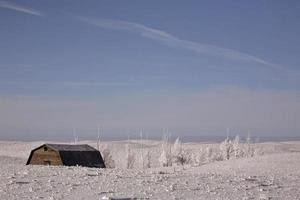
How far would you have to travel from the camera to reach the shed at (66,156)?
126 ft

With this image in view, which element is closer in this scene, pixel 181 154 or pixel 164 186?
pixel 164 186

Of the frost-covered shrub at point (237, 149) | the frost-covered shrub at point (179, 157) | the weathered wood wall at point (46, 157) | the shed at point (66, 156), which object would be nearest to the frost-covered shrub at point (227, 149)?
the frost-covered shrub at point (237, 149)

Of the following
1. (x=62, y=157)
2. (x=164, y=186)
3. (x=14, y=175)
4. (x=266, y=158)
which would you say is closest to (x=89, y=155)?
(x=62, y=157)

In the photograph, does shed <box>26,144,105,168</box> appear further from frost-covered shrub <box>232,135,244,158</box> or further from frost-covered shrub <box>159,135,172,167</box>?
frost-covered shrub <box>232,135,244,158</box>

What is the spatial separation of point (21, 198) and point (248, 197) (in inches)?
233

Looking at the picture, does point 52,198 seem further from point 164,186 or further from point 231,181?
point 231,181

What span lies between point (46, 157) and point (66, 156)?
6.50 ft

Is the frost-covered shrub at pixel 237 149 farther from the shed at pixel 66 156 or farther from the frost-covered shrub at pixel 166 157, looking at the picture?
the shed at pixel 66 156

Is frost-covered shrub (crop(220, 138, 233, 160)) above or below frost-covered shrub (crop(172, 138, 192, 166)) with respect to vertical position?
above

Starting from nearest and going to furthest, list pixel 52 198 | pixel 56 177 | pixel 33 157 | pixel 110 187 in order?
pixel 52 198, pixel 110 187, pixel 56 177, pixel 33 157

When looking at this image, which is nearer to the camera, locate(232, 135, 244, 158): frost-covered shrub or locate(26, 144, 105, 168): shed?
locate(26, 144, 105, 168): shed

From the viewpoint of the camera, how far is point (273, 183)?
18.9 meters

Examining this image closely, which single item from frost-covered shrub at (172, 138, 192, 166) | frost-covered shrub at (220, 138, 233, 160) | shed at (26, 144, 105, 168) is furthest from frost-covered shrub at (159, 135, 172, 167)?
shed at (26, 144, 105, 168)

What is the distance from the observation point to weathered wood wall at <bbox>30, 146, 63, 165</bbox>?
38.6 meters
